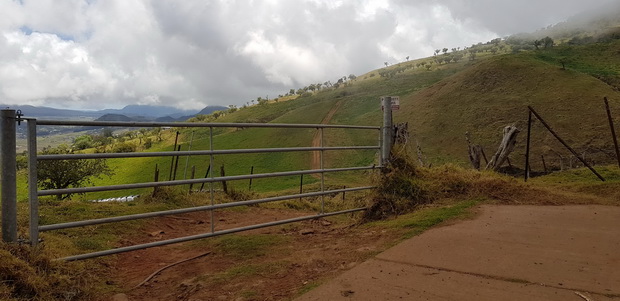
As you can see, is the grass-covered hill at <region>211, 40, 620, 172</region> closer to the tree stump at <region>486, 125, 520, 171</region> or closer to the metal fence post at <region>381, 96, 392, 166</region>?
the tree stump at <region>486, 125, 520, 171</region>

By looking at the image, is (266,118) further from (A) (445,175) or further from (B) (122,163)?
(A) (445,175)

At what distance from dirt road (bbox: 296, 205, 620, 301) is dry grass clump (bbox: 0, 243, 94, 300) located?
181 centimetres

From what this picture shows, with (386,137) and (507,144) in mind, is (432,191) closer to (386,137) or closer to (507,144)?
(386,137)

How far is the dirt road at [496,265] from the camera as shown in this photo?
2.84 m

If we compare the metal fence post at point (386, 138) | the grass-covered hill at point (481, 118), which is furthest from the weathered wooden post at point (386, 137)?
the grass-covered hill at point (481, 118)

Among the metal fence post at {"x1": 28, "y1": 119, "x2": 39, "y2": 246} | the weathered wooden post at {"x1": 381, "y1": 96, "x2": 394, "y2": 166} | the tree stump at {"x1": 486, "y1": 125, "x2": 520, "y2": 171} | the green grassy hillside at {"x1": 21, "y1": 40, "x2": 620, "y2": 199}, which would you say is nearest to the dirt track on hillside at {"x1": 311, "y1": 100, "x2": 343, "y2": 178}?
the green grassy hillside at {"x1": 21, "y1": 40, "x2": 620, "y2": 199}

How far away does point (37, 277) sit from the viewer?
2955mm

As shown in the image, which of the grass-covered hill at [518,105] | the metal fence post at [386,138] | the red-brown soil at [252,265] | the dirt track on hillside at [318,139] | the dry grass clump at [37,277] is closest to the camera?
the dry grass clump at [37,277]

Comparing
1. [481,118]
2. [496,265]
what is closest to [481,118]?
[481,118]

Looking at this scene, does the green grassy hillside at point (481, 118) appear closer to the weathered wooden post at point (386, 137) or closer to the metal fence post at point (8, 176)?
the weathered wooden post at point (386, 137)

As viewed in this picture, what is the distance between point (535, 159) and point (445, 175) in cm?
2472

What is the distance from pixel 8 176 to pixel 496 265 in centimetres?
404

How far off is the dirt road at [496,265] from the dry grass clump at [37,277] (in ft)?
5.94

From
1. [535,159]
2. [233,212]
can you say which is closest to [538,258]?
[233,212]
